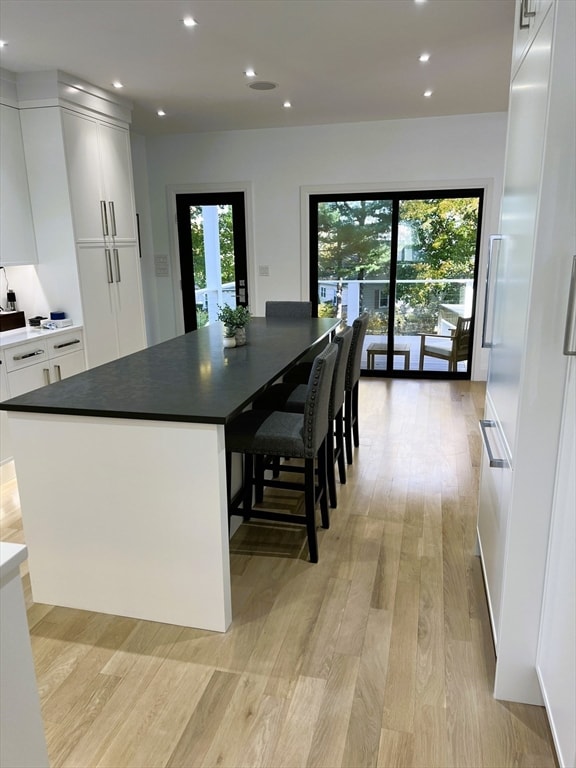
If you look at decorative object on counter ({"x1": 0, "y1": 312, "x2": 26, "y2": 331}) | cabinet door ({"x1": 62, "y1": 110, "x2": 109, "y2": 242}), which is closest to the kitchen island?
decorative object on counter ({"x1": 0, "y1": 312, "x2": 26, "y2": 331})

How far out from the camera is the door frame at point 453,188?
577 centimetres

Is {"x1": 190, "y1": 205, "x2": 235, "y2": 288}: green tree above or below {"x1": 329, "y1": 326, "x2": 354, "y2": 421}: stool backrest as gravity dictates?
above

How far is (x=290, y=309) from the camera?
477cm

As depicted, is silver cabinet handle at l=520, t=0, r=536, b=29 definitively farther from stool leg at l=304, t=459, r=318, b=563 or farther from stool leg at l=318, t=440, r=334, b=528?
stool leg at l=318, t=440, r=334, b=528

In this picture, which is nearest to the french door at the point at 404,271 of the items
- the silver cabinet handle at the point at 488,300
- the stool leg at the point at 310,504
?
the silver cabinet handle at the point at 488,300

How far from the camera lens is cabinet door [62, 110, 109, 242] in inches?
172

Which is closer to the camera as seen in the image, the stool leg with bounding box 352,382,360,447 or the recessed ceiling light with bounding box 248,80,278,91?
the stool leg with bounding box 352,382,360,447

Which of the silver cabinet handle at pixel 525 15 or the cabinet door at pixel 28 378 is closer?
the silver cabinet handle at pixel 525 15

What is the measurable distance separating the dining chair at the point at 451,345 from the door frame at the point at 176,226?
2.12 meters

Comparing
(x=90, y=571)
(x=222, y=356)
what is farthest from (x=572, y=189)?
(x=90, y=571)

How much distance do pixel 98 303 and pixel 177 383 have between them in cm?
274

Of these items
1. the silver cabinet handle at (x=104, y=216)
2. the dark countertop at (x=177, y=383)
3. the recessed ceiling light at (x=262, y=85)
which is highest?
the recessed ceiling light at (x=262, y=85)

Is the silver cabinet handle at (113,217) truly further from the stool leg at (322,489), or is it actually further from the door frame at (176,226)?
the stool leg at (322,489)

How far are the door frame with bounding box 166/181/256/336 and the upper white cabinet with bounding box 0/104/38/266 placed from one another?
2321 mm
